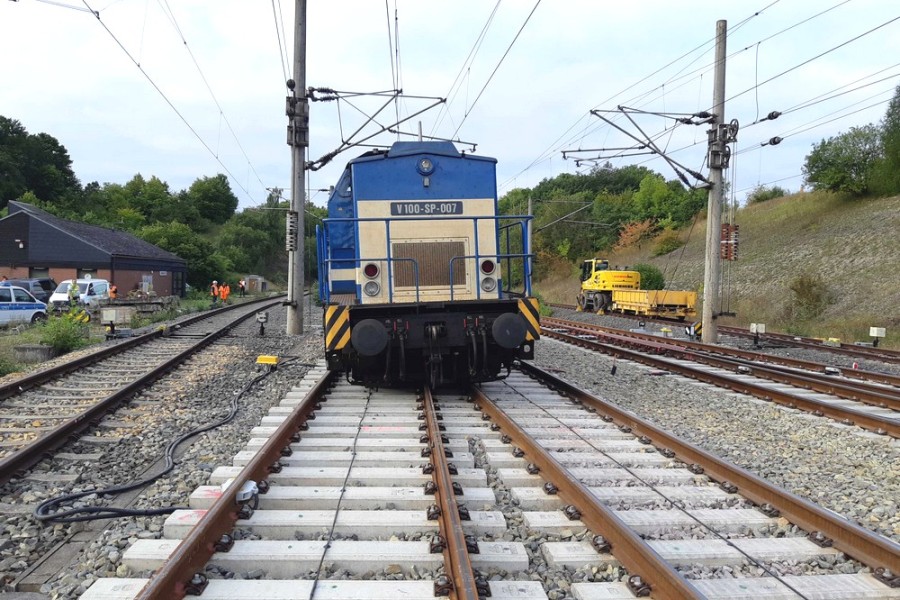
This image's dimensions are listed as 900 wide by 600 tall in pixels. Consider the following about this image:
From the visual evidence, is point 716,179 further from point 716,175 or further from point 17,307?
point 17,307

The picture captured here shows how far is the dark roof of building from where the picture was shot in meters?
38.7

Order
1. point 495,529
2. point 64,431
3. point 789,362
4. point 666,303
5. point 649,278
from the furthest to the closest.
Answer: point 649,278 < point 666,303 < point 789,362 < point 64,431 < point 495,529

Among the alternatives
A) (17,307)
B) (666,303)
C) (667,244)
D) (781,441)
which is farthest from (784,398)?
(667,244)

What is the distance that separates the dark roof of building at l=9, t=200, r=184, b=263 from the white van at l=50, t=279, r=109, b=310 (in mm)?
10369

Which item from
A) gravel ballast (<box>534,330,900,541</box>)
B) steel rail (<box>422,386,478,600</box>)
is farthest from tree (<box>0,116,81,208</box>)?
steel rail (<box>422,386,478,600</box>)

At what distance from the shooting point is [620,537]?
3562 millimetres

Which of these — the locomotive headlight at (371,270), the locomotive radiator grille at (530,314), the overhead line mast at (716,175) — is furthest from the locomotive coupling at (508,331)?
the overhead line mast at (716,175)

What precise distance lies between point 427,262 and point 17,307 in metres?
16.3

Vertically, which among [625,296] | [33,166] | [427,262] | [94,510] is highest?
[33,166]

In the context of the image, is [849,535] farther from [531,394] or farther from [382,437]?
[531,394]

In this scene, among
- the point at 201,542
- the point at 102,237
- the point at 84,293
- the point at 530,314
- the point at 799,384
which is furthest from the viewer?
the point at 102,237

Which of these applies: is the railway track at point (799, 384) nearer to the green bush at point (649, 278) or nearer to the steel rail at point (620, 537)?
the steel rail at point (620, 537)

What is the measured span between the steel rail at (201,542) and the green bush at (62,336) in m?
10.7

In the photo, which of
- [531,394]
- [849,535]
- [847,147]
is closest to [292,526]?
[849,535]
